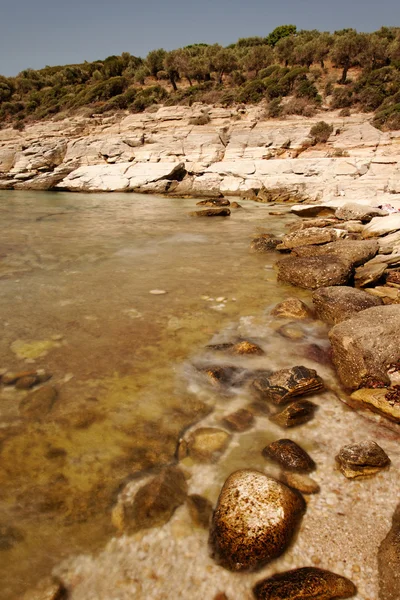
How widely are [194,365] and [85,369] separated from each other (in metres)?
1.17

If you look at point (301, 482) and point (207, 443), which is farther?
point (207, 443)

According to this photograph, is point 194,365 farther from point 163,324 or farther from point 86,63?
point 86,63

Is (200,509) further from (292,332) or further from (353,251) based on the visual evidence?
(353,251)

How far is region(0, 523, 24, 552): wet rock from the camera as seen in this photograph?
6.89 ft

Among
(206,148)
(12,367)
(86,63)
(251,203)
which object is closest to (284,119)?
(206,148)

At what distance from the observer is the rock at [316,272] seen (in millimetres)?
6117

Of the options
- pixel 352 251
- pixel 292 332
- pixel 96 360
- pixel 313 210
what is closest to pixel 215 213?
pixel 313 210

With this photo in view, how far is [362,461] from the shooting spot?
2.53 m

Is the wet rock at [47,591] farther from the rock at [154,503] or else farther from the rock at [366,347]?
the rock at [366,347]

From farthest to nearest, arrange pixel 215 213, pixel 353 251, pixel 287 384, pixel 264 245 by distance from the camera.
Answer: pixel 215 213 → pixel 264 245 → pixel 353 251 → pixel 287 384

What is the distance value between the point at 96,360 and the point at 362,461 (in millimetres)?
2770

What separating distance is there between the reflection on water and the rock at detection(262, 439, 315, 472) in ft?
2.37

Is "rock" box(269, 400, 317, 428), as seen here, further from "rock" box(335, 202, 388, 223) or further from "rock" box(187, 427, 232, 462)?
"rock" box(335, 202, 388, 223)

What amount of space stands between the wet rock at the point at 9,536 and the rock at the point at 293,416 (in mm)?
2017
